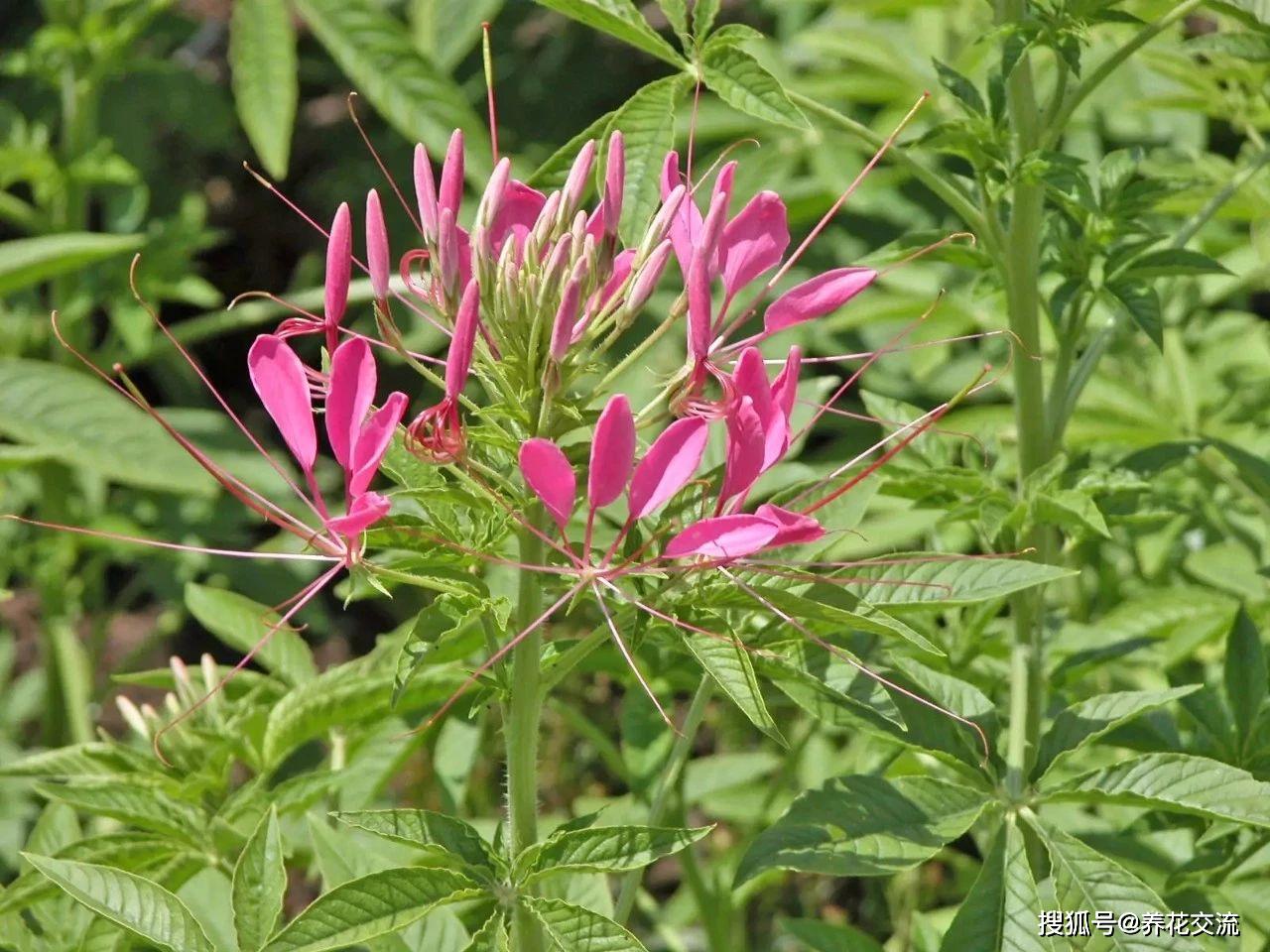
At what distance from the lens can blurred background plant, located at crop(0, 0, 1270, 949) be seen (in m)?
1.29

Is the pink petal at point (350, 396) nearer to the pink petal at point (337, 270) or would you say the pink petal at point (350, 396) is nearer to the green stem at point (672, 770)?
the pink petal at point (337, 270)

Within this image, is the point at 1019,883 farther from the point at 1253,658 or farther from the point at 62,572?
the point at 62,572

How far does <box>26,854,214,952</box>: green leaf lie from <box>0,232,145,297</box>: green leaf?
0.83 meters

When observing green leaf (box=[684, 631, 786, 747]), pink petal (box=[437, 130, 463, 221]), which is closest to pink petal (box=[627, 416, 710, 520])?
green leaf (box=[684, 631, 786, 747])

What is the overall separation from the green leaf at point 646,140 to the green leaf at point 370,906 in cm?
49

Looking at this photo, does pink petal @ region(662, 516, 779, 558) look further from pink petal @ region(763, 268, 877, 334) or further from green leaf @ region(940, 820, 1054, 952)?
green leaf @ region(940, 820, 1054, 952)

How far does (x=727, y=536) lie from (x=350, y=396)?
0.79 feet

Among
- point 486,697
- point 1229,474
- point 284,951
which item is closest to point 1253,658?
point 1229,474

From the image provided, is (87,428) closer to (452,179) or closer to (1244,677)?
(452,179)

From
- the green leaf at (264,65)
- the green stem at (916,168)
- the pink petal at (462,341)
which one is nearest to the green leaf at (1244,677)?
the green stem at (916,168)

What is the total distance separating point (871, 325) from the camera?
2.56 meters

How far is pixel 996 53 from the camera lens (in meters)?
1.53

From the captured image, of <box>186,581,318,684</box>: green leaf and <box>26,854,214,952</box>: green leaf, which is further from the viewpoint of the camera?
<box>186,581,318,684</box>: green leaf

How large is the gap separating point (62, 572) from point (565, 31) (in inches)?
62.4
